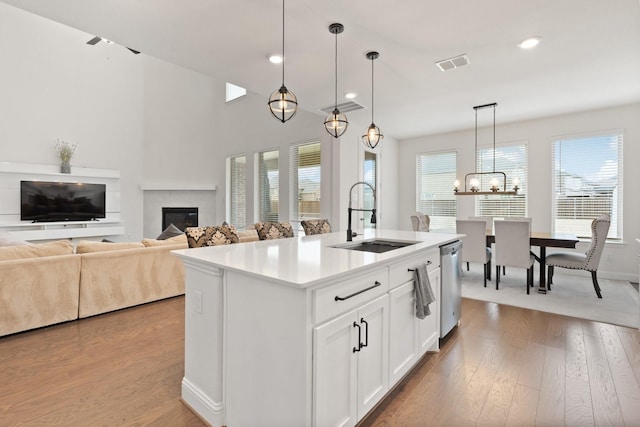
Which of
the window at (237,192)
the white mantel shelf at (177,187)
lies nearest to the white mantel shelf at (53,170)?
the white mantel shelf at (177,187)

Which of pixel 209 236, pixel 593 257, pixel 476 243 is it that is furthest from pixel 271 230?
pixel 593 257

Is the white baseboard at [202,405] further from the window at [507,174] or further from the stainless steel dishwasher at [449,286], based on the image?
the window at [507,174]

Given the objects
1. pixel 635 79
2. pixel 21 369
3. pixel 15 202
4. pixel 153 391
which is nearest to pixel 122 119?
pixel 15 202

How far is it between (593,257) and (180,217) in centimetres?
841

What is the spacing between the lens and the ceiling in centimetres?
248

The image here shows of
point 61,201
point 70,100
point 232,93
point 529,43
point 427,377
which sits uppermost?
point 232,93

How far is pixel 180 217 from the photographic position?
8.34 m

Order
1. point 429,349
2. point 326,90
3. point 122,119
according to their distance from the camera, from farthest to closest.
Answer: point 122,119 < point 326,90 < point 429,349

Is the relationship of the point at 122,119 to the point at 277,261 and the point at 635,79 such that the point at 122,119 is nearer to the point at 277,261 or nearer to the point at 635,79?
the point at 277,261

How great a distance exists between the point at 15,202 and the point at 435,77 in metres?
8.05

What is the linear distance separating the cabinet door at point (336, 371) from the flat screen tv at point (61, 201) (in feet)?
25.3

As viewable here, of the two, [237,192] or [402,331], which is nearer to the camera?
[402,331]

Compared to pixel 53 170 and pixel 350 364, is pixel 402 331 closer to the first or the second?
pixel 350 364

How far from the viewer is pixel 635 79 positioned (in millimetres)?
3912
